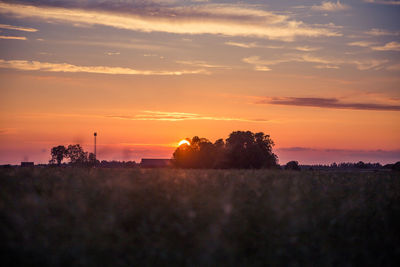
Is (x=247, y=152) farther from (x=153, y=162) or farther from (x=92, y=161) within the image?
(x=92, y=161)

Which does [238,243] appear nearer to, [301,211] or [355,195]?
[301,211]

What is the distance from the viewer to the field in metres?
12.6

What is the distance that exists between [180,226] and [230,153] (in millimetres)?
63837

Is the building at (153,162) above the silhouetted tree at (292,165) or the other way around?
above

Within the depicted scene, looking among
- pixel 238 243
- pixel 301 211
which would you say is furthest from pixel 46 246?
pixel 301 211

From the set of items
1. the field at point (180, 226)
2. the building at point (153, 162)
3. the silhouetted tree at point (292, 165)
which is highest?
the building at point (153, 162)

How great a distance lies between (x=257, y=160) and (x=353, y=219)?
59.8 m

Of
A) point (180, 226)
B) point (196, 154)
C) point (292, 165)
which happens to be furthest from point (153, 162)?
point (180, 226)

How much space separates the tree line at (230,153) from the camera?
251ft

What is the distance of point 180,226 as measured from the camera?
13859 millimetres

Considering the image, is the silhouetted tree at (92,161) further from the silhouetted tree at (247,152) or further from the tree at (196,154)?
the silhouetted tree at (247,152)

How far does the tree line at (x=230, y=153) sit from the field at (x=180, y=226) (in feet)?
175

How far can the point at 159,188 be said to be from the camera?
17.7 m

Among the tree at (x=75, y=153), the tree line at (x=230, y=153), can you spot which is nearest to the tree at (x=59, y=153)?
the tree at (x=75, y=153)
